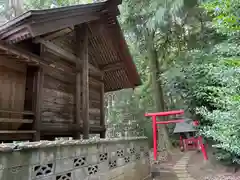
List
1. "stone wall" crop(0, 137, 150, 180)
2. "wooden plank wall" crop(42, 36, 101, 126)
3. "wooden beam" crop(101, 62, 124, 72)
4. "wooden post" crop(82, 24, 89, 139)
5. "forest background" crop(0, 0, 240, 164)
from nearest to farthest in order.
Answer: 1. "stone wall" crop(0, 137, 150, 180)
2. "forest background" crop(0, 0, 240, 164)
3. "wooden post" crop(82, 24, 89, 139)
4. "wooden plank wall" crop(42, 36, 101, 126)
5. "wooden beam" crop(101, 62, 124, 72)

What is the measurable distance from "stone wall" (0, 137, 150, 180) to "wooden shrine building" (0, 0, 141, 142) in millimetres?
1065

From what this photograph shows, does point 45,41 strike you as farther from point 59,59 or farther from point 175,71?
point 175,71

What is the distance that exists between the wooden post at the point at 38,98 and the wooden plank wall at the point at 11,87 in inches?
13.6

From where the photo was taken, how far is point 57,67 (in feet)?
18.5

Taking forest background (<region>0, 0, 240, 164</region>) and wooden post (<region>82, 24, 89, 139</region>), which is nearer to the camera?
forest background (<region>0, 0, 240, 164</region>)

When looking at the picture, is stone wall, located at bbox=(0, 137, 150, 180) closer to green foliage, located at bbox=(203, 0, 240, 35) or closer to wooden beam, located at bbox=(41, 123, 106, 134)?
wooden beam, located at bbox=(41, 123, 106, 134)

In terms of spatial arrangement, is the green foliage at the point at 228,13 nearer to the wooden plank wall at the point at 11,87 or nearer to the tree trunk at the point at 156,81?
the wooden plank wall at the point at 11,87

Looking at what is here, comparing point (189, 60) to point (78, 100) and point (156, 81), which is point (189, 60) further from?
point (78, 100)

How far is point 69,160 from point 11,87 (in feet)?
8.31

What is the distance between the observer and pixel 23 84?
4762 millimetres

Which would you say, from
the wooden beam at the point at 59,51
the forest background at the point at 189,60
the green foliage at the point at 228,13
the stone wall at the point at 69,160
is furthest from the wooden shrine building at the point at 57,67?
the green foliage at the point at 228,13

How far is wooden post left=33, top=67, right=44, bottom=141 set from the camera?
14.8 feet

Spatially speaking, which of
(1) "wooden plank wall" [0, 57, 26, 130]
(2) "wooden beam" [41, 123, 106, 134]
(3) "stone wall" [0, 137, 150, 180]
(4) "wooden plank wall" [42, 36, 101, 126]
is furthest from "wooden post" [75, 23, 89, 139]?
(1) "wooden plank wall" [0, 57, 26, 130]

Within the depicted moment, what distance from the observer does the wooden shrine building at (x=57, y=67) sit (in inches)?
152
